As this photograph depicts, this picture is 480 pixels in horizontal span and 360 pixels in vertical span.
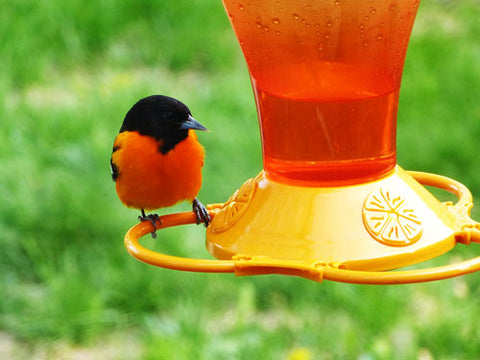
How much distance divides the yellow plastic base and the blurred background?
71.9 inches

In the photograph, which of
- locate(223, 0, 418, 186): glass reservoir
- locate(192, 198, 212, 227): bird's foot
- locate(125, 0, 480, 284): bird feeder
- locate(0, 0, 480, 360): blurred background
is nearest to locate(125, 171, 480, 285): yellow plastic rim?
locate(125, 0, 480, 284): bird feeder

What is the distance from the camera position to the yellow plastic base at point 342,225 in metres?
2.01

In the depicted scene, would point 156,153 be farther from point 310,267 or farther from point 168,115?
point 310,267

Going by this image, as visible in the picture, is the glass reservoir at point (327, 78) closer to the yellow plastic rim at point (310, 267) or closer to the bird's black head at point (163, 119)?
the yellow plastic rim at point (310, 267)

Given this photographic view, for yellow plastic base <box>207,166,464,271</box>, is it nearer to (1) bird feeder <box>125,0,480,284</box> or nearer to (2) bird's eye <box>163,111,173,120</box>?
(1) bird feeder <box>125,0,480,284</box>

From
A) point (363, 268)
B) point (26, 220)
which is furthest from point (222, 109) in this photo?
point (363, 268)

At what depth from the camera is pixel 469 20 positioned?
22.0 ft

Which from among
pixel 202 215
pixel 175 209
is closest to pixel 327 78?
pixel 202 215

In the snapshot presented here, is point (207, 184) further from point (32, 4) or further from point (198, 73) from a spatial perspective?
point (32, 4)

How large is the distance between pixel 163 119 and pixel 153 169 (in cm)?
16

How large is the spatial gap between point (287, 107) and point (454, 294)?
260 centimetres

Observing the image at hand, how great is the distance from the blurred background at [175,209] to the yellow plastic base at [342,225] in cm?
183

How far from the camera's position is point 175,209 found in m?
5.04

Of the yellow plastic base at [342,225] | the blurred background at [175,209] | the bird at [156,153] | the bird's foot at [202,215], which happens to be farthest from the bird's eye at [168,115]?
the blurred background at [175,209]
